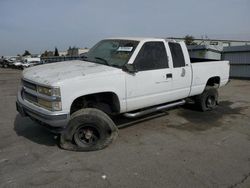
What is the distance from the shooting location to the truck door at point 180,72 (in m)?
5.88

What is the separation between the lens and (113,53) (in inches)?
213

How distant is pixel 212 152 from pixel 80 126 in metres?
2.32

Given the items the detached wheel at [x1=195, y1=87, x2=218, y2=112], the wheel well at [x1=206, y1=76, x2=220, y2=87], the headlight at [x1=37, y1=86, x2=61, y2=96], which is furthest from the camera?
the wheel well at [x1=206, y1=76, x2=220, y2=87]

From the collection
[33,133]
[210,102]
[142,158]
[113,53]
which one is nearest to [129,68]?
[113,53]

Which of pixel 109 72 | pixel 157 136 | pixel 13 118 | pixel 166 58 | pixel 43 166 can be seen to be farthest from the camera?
pixel 13 118

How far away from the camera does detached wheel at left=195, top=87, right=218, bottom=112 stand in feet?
23.6

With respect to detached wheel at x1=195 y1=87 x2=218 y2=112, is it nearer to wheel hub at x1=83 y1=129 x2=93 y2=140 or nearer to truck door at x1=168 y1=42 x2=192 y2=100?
truck door at x1=168 y1=42 x2=192 y2=100

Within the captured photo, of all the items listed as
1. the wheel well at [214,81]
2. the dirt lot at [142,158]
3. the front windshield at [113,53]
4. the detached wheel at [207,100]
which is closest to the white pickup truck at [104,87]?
the front windshield at [113,53]

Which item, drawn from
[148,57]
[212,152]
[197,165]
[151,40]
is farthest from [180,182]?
[151,40]

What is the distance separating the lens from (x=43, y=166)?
3.94 meters

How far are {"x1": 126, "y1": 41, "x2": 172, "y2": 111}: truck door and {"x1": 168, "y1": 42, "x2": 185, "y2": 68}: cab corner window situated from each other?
27cm

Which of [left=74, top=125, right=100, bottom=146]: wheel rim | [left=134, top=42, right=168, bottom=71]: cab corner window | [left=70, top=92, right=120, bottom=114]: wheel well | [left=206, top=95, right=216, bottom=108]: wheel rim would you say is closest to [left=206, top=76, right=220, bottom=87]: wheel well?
[left=206, top=95, right=216, bottom=108]: wheel rim

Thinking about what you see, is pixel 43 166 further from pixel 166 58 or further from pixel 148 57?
pixel 166 58

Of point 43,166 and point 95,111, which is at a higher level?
point 95,111
